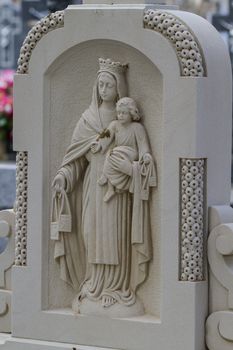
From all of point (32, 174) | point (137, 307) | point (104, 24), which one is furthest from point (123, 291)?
point (104, 24)

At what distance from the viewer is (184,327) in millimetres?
10102

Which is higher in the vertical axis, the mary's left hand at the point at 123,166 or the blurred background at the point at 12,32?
the blurred background at the point at 12,32

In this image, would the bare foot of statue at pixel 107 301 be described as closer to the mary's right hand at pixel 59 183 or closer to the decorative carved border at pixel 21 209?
the decorative carved border at pixel 21 209

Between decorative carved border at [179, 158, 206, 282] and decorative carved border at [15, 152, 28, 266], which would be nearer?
decorative carved border at [179, 158, 206, 282]

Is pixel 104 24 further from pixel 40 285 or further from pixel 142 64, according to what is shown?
pixel 40 285

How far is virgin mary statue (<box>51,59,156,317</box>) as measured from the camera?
33.6 ft

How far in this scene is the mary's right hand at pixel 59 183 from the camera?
34.3ft

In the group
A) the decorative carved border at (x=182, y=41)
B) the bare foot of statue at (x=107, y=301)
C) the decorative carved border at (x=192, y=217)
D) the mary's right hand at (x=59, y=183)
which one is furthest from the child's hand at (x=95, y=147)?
the bare foot of statue at (x=107, y=301)

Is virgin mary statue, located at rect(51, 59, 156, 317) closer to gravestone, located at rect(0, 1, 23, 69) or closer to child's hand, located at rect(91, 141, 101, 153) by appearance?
child's hand, located at rect(91, 141, 101, 153)

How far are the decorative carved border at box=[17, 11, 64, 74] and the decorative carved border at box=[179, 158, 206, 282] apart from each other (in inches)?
46.8

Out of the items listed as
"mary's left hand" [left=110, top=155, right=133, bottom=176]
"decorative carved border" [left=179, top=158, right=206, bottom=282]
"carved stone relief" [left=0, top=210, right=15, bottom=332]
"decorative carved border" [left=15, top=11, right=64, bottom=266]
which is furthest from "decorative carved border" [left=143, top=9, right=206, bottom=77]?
"carved stone relief" [left=0, top=210, right=15, bottom=332]

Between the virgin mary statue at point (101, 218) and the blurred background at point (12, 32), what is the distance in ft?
22.2

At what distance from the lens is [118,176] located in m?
10.3

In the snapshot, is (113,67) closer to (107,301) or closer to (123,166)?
(123,166)
